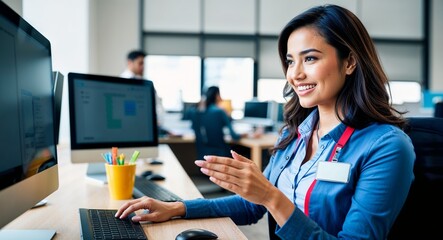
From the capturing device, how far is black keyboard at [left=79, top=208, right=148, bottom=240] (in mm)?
892

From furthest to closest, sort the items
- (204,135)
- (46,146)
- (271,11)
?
(271,11)
(204,135)
(46,146)

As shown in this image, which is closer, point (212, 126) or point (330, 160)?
point (330, 160)

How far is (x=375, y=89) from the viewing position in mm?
1146

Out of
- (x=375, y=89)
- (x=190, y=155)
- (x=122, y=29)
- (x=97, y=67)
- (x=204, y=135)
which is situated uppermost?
(x=122, y=29)

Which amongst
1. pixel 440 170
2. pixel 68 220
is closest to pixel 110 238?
pixel 68 220

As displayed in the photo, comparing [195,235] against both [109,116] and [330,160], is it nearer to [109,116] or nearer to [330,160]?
[330,160]

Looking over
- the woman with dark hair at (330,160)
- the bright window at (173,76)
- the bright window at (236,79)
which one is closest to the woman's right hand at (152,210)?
the woman with dark hair at (330,160)

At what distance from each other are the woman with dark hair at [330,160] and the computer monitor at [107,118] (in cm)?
72

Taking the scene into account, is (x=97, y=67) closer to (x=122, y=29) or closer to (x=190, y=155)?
(x=122, y=29)

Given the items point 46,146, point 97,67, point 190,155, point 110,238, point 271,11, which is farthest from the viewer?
point 271,11

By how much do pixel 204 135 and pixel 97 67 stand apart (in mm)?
2481

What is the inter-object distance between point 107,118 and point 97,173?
24 cm

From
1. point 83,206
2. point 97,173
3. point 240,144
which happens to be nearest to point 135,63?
point 240,144

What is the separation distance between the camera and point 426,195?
1.13 meters
